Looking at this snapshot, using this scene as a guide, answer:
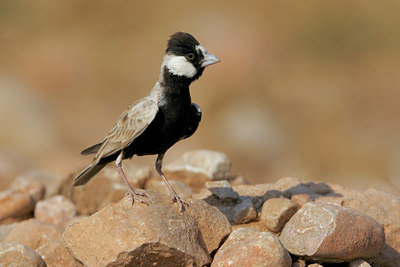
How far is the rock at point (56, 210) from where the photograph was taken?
8.81 m

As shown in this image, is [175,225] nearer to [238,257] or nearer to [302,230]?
[238,257]

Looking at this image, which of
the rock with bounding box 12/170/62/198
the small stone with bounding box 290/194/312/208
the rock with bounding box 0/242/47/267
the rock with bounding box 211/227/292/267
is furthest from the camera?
the rock with bounding box 12/170/62/198

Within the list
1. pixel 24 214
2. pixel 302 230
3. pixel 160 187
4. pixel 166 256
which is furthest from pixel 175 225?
pixel 24 214

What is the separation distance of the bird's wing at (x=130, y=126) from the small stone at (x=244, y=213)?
1454mm

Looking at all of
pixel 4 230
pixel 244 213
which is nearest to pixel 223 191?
pixel 244 213

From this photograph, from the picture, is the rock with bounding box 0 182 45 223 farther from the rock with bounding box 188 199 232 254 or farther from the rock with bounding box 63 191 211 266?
the rock with bounding box 188 199 232 254

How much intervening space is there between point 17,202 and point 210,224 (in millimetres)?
4352

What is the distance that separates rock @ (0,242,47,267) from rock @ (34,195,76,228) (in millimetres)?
2962

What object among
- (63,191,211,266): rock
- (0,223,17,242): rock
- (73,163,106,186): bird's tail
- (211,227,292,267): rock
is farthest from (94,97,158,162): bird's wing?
(0,223,17,242): rock

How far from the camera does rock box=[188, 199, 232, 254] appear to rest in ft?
18.7

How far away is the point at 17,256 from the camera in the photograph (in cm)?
569

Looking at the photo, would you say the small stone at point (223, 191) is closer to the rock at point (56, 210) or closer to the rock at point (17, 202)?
the rock at point (56, 210)

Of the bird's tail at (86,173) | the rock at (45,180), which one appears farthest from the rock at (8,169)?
the bird's tail at (86,173)

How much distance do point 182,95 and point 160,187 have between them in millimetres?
2326
